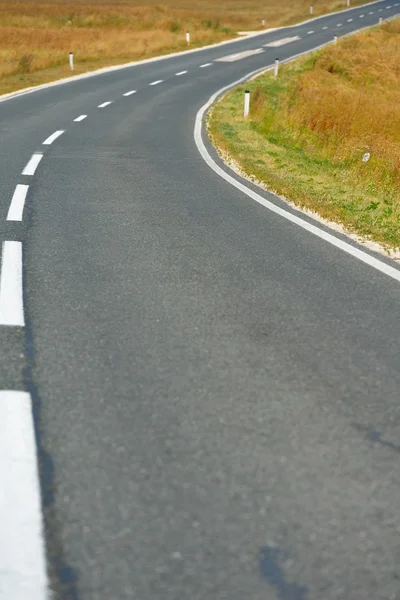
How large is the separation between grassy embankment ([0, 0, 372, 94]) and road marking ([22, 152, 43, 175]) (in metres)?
15.2

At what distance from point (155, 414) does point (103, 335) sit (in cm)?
131

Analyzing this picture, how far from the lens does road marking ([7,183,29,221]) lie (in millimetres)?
9578

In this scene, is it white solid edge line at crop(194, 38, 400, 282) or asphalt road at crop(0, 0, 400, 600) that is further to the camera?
white solid edge line at crop(194, 38, 400, 282)

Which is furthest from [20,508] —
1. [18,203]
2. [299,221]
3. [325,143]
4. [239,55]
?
[239,55]

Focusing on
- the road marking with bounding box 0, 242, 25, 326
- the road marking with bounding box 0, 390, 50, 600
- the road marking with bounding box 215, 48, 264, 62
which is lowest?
the road marking with bounding box 215, 48, 264, 62

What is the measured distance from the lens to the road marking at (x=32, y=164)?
13026 mm

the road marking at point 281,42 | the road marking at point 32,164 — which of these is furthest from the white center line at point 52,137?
the road marking at point 281,42

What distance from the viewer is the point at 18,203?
10422mm

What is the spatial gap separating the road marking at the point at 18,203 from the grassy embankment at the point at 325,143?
337 centimetres

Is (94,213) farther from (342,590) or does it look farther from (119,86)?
(119,86)

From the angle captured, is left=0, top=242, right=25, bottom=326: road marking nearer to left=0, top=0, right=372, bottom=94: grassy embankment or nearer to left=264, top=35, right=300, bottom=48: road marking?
left=0, top=0, right=372, bottom=94: grassy embankment

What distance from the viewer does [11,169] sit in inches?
526

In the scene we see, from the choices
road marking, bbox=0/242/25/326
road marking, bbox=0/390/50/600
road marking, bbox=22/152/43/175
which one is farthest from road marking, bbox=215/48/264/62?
road marking, bbox=0/390/50/600

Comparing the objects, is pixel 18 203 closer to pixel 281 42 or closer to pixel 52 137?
pixel 52 137
